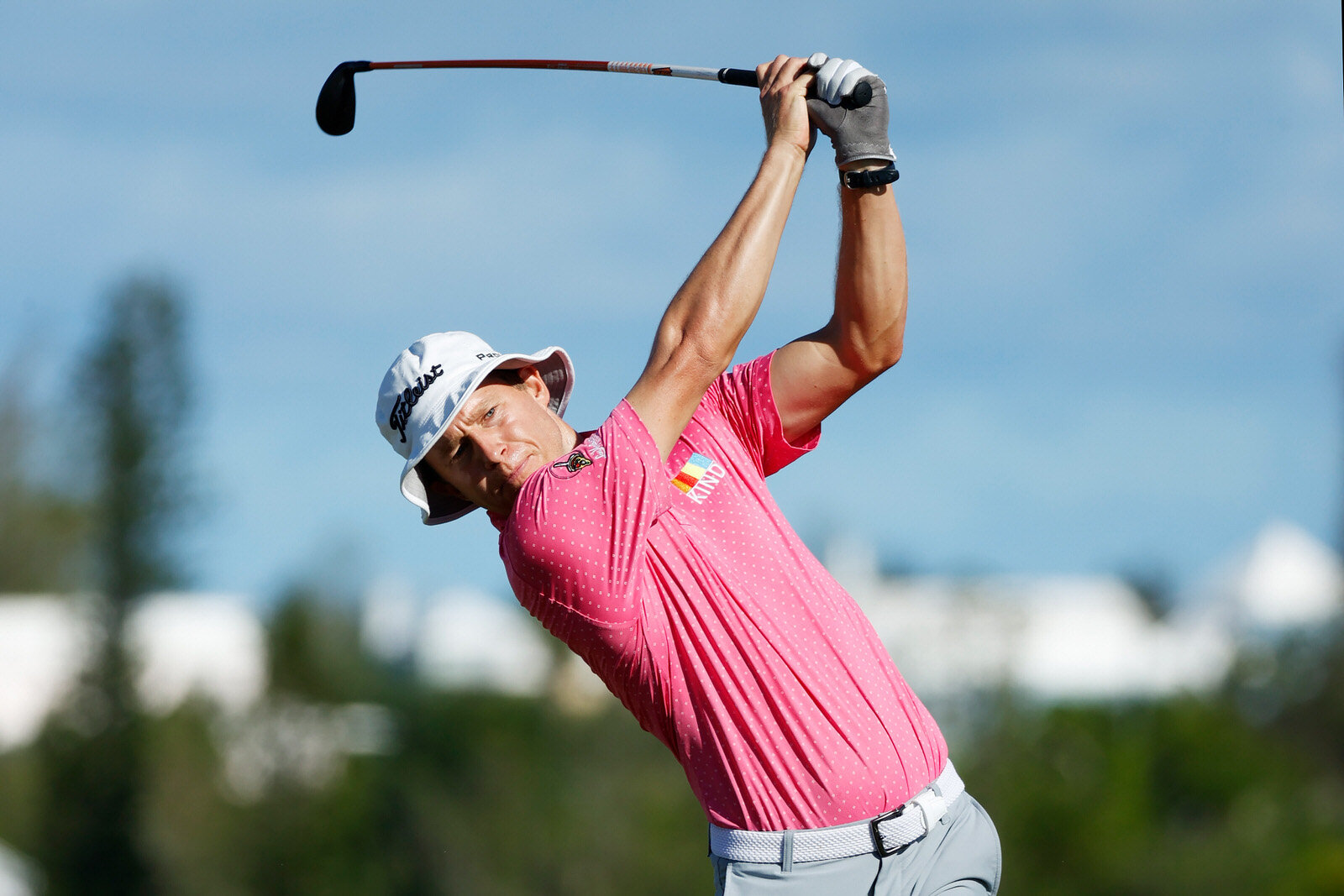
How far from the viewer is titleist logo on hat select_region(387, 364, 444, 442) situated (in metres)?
3.53

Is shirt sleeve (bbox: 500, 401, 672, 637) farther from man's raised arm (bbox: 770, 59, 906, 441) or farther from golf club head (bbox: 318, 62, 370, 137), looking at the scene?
golf club head (bbox: 318, 62, 370, 137)

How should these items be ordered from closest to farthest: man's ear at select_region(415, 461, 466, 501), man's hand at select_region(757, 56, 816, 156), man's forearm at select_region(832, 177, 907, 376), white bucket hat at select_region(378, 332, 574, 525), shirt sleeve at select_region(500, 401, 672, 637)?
shirt sleeve at select_region(500, 401, 672, 637) < man's hand at select_region(757, 56, 816, 156) < white bucket hat at select_region(378, 332, 574, 525) < man's forearm at select_region(832, 177, 907, 376) < man's ear at select_region(415, 461, 466, 501)

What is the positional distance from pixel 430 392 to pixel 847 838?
1.37m

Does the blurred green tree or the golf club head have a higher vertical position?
the golf club head

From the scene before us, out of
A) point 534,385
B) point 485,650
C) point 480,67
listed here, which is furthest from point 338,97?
point 485,650

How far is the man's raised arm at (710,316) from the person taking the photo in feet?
10.3

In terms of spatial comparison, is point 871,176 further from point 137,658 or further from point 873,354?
point 137,658

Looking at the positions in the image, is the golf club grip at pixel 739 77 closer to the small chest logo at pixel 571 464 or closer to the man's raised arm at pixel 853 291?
the man's raised arm at pixel 853 291

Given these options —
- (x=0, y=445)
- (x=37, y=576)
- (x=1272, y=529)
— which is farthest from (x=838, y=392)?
(x=1272, y=529)

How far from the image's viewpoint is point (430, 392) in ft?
11.5

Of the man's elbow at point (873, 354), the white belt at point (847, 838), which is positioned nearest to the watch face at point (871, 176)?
the man's elbow at point (873, 354)

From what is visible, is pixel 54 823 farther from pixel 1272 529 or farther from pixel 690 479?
pixel 1272 529

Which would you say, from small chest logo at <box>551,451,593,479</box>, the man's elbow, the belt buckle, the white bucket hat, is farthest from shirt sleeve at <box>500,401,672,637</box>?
the man's elbow

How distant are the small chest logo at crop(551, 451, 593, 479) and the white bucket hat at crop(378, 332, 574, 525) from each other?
353 millimetres
